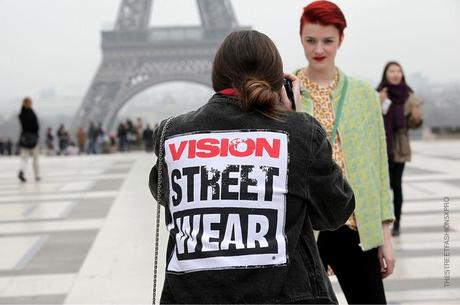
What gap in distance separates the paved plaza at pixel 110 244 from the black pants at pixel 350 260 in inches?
31.1

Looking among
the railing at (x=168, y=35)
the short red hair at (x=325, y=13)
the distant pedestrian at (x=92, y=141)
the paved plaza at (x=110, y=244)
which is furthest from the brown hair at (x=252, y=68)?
the railing at (x=168, y=35)

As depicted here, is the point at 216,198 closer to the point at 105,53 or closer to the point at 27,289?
the point at 27,289

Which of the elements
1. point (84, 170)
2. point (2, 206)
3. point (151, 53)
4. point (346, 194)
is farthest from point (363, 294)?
point (151, 53)

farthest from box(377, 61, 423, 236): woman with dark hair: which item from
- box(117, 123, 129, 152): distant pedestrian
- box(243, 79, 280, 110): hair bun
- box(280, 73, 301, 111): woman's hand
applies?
box(117, 123, 129, 152): distant pedestrian

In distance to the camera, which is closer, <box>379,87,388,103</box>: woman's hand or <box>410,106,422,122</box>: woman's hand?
<box>379,87,388,103</box>: woman's hand

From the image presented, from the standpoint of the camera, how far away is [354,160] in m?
2.62

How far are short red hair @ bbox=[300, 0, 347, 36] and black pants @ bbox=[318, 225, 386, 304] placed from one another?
2.31 ft

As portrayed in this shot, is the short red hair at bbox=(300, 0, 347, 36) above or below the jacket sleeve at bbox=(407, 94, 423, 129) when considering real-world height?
above

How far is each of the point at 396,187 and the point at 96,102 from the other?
36963 mm

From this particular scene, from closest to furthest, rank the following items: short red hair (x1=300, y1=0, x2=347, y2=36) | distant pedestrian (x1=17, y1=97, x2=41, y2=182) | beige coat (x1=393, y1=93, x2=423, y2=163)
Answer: short red hair (x1=300, y1=0, x2=347, y2=36), beige coat (x1=393, y1=93, x2=423, y2=163), distant pedestrian (x1=17, y1=97, x2=41, y2=182)

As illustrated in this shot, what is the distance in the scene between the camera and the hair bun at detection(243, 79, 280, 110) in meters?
1.66

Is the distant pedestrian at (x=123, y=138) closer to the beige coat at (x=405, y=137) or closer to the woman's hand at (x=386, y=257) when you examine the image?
the beige coat at (x=405, y=137)

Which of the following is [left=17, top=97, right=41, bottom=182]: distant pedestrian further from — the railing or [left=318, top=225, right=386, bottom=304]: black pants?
the railing

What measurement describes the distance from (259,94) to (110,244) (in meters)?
4.56
